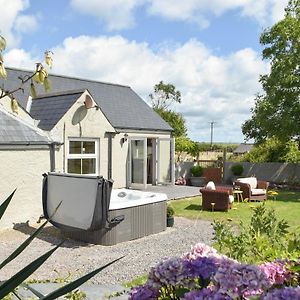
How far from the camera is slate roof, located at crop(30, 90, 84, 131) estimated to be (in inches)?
604

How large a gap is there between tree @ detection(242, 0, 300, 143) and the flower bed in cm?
1890

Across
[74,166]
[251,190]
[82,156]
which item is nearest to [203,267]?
[74,166]

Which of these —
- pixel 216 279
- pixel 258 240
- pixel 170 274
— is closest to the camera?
pixel 216 279

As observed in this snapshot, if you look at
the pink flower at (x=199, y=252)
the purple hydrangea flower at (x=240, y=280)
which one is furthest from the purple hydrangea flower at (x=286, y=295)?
the pink flower at (x=199, y=252)

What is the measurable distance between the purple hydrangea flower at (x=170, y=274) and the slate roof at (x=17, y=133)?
31.9 ft

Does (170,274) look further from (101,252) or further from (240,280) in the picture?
(101,252)

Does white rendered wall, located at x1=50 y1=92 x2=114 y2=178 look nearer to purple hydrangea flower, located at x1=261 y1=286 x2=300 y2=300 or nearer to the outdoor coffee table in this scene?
the outdoor coffee table

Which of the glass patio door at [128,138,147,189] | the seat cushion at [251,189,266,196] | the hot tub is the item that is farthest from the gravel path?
the glass patio door at [128,138,147,189]

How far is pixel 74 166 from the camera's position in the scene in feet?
53.2

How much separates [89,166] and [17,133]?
5591 millimetres

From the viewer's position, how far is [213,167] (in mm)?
25812

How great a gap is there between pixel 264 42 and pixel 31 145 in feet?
49.5

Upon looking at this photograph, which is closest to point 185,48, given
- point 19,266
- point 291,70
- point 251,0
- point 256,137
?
point 251,0

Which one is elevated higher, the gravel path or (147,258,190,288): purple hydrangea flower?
(147,258,190,288): purple hydrangea flower
